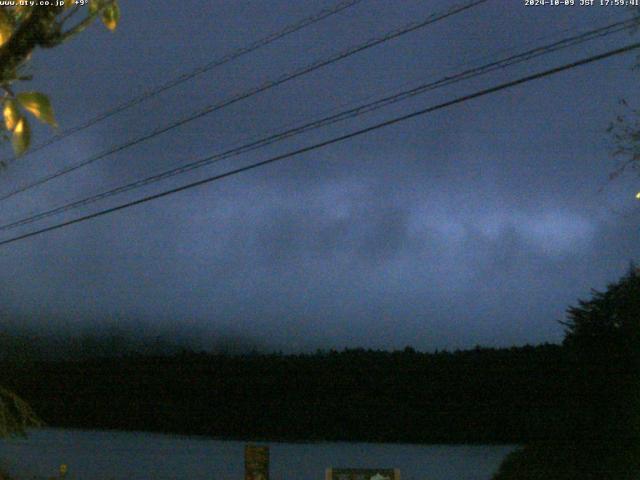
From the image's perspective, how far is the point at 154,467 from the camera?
95.2 ft

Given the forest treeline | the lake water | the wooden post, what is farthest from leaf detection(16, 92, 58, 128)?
the forest treeline

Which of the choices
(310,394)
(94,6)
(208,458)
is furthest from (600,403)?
(310,394)

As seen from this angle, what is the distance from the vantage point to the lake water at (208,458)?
87.9ft

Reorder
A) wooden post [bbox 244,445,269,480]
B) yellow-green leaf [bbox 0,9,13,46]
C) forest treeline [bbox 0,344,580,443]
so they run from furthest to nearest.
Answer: forest treeline [bbox 0,344,580,443]
wooden post [bbox 244,445,269,480]
yellow-green leaf [bbox 0,9,13,46]

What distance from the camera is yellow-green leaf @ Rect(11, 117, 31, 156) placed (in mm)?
2910

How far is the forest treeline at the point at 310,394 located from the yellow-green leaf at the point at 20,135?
34123 millimetres

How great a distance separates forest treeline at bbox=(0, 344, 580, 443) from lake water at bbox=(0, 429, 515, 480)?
3293 mm

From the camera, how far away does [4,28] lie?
10.7ft

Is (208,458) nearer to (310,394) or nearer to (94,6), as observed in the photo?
(310,394)

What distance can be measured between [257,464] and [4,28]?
349 inches

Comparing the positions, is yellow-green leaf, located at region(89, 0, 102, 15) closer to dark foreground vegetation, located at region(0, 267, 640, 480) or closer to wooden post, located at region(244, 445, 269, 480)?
wooden post, located at region(244, 445, 269, 480)

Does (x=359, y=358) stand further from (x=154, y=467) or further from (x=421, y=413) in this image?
(x=154, y=467)

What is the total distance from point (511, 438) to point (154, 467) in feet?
60.1

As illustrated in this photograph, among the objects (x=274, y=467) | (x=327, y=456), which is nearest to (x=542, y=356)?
(x=327, y=456)
